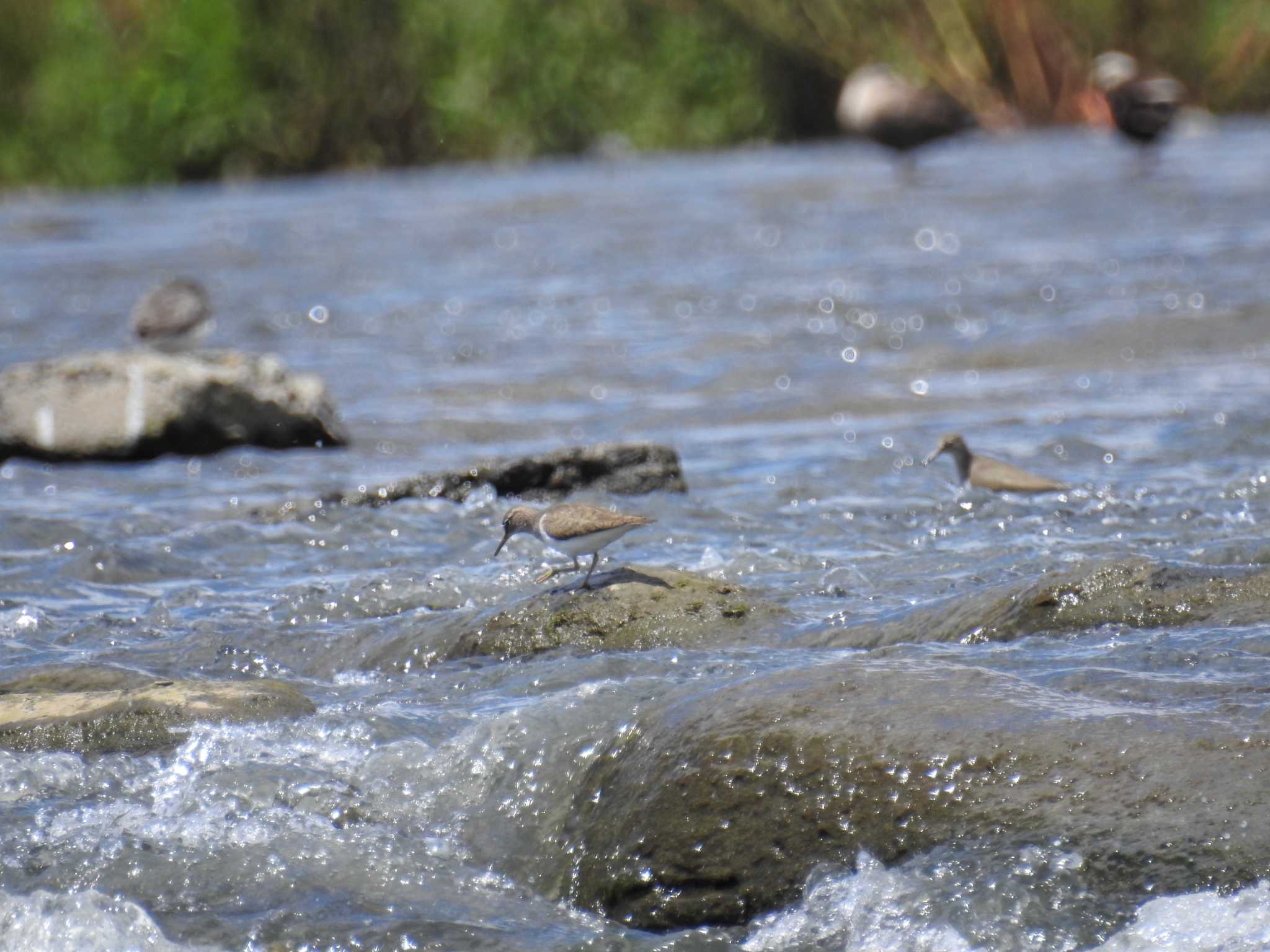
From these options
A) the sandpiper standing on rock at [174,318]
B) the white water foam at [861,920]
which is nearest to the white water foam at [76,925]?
the white water foam at [861,920]

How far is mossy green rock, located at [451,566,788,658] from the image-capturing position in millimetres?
4645

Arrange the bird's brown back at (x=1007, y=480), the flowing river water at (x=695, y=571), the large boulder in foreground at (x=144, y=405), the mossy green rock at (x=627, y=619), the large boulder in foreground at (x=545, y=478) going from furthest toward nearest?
the large boulder in foreground at (x=144, y=405) < the large boulder in foreground at (x=545, y=478) < the bird's brown back at (x=1007, y=480) < the mossy green rock at (x=627, y=619) < the flowing river water at (x=695, y=571)

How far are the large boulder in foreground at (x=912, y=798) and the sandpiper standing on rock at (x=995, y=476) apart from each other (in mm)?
2442

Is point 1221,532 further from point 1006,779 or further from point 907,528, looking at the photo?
point 1006,779

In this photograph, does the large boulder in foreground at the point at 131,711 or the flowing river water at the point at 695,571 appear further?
the large boulder in foreground at the point at 131,711

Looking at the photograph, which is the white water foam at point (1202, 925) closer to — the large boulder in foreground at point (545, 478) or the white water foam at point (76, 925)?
the white water foam at point (76, 925)

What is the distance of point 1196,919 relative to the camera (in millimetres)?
3137

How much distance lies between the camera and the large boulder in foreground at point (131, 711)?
416 cm

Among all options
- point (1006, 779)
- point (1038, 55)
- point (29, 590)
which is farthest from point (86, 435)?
point (1038, 55)

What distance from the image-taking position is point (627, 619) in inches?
185

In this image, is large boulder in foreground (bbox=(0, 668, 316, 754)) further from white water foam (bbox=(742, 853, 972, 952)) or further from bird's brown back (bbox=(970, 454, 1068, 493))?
bird's brown back (bbox=(970, 454, 1068, 493))

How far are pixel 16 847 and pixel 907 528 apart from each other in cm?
312

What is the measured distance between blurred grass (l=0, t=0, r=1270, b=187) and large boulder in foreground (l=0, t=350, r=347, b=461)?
15589mm

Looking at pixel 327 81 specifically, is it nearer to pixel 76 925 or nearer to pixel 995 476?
pixel 995 476
